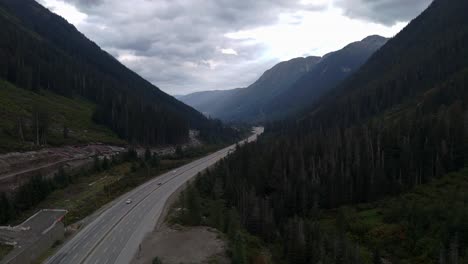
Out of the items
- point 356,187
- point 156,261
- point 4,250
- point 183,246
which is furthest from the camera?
point 356,187

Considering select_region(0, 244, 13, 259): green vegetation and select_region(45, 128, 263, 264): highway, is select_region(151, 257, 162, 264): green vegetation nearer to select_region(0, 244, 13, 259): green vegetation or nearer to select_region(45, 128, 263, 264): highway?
select_region(45, 128, 263, 264): highway

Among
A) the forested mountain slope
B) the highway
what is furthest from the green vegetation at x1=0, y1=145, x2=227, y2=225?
the forested mountain slope

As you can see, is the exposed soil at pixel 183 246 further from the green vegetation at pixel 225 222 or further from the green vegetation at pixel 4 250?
the green vegetation at pixel 4 250

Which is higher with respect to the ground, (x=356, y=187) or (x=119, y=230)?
(x=356, y=187)

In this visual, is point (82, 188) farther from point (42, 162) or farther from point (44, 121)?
point (44, 121)

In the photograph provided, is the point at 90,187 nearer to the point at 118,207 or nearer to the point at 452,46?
the point at 118,207

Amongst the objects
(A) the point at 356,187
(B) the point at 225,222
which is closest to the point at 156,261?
(B) the point at 225,222
